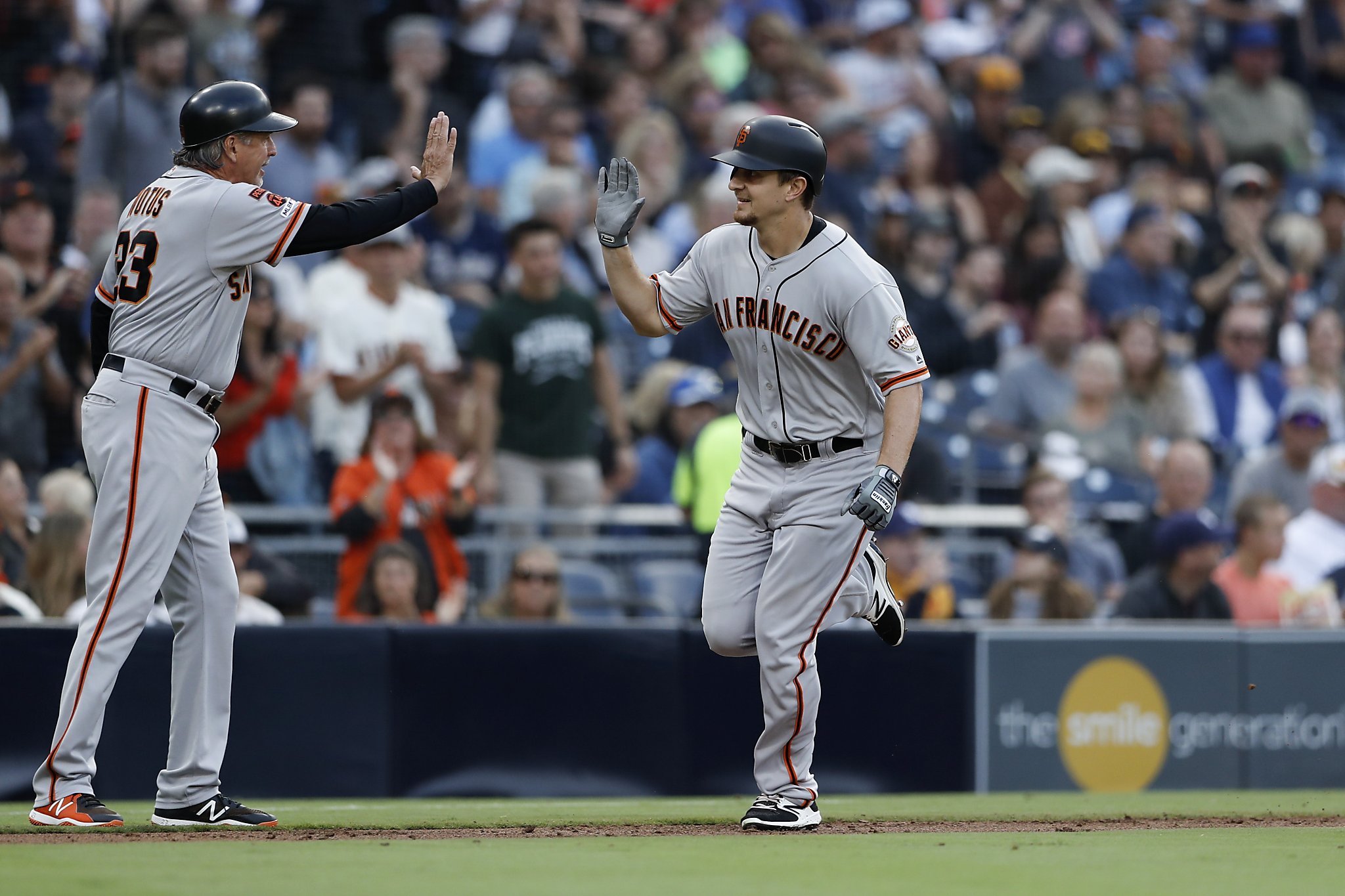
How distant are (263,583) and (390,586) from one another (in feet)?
1.89

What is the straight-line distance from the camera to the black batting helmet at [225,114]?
17.8 feet

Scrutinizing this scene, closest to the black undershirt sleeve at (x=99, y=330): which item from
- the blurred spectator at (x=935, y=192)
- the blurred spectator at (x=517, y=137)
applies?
the blurred spectator at (x=517, y=137)

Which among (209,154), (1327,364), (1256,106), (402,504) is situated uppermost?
(1256,106)

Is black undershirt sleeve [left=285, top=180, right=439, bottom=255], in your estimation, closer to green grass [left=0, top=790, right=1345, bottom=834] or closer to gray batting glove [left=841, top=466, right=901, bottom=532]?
gray batting glove [left=841, top=466, right=901, bottom=532]

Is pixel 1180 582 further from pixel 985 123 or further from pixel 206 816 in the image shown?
pixel 985 123

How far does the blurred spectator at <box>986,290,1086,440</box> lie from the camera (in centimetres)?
1085

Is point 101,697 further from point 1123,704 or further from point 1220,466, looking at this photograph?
point 1220,466

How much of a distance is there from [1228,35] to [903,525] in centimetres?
871

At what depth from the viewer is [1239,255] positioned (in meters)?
12.8

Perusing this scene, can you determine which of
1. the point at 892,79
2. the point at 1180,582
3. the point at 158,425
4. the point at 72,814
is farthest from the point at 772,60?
the point at 72,814

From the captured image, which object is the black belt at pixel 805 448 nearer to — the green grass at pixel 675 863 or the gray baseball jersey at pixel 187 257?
the green grass at pixel 675 863

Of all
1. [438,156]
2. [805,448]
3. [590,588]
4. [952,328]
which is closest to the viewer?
Answer: [438,156]

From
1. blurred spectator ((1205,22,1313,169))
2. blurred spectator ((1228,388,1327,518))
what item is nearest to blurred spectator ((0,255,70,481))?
blurred spectator ((1228,388,1327,518))

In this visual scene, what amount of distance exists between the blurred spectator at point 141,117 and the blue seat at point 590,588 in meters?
2.84
